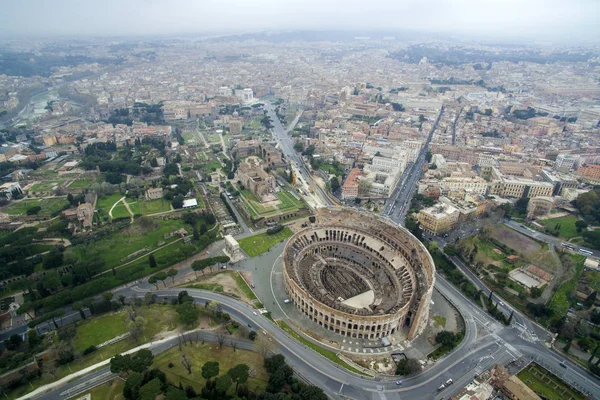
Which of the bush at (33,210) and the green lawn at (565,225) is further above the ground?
the bush at (33,210)

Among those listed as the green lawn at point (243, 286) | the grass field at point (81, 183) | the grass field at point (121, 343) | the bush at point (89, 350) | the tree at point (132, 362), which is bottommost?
the green lawn at point (243, 286)

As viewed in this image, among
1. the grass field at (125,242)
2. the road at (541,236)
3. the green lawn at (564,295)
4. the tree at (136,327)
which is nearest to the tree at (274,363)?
the tree at (136,327)

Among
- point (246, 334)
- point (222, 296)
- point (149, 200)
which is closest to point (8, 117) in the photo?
point (149, 200)

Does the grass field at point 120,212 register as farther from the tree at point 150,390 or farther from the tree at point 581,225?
the tree at point 581,225

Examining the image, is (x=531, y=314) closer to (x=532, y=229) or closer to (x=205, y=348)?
(x=532, y=229)

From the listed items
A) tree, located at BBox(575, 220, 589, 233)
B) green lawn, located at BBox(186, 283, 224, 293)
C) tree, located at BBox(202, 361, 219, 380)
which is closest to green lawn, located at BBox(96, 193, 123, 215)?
green lawn, located at BBox(186, 283, 224, 293)

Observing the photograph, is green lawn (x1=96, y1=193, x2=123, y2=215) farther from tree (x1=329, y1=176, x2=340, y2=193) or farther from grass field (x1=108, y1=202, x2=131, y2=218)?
tree (x1=329, y1=176, x2=340, y2=193)
